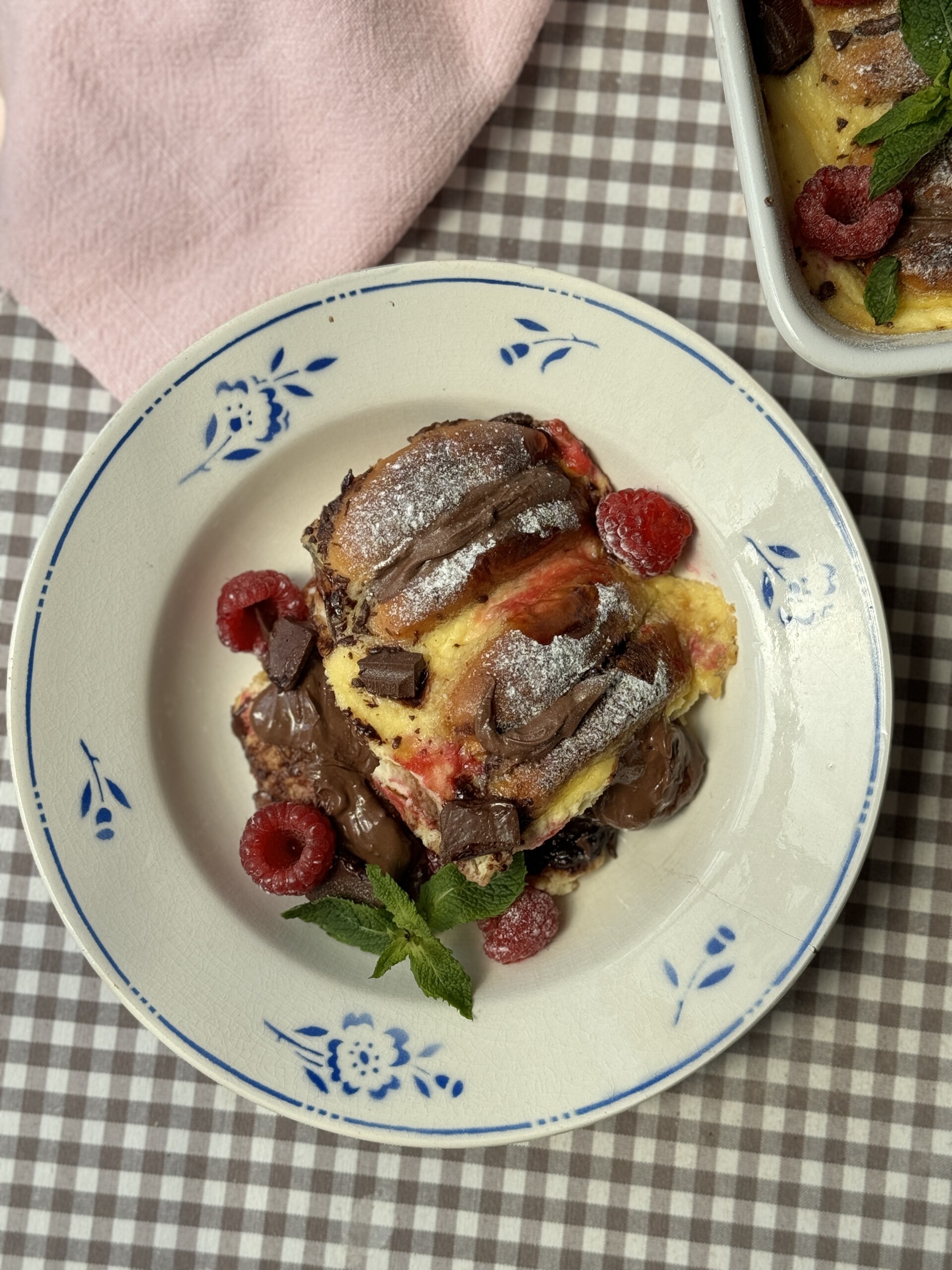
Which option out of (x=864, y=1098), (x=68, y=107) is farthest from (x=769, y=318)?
(x=864, y=1098)

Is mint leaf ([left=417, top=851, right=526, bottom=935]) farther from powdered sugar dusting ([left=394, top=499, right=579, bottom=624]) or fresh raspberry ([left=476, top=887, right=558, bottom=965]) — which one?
powdered sugar dusting ([left=394, top=499, right=579, bottom=624])

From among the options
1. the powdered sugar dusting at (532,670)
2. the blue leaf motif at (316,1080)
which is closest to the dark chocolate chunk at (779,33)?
the powdered sugar dusting at (532,670)

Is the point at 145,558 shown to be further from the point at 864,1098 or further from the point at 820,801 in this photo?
the point at 864,1098

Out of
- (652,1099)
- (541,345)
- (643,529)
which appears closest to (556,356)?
(541,345)

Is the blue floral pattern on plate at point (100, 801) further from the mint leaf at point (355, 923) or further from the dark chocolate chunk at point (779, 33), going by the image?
the dark chocolate chunk at point (779, 33)

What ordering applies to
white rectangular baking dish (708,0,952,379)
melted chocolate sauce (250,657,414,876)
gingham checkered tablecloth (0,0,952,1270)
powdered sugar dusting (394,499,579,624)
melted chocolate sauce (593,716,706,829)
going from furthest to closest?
gingham checkered tablecloth (0,0,952,1270)
melted chocolate sauce (250,657,414,876)
melted chocolate sauce (593,716,706,829)
powdered sugar dusting (394,499,579,624)
white rectangular baking dish (708,0,952,379)

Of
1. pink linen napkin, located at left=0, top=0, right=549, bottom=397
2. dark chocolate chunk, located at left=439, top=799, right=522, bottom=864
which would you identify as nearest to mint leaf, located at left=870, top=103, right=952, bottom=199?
pink linen napkin, located at left=0, top=0, right=549, bottom=397

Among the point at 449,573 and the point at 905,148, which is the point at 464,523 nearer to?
the point at 449,573
